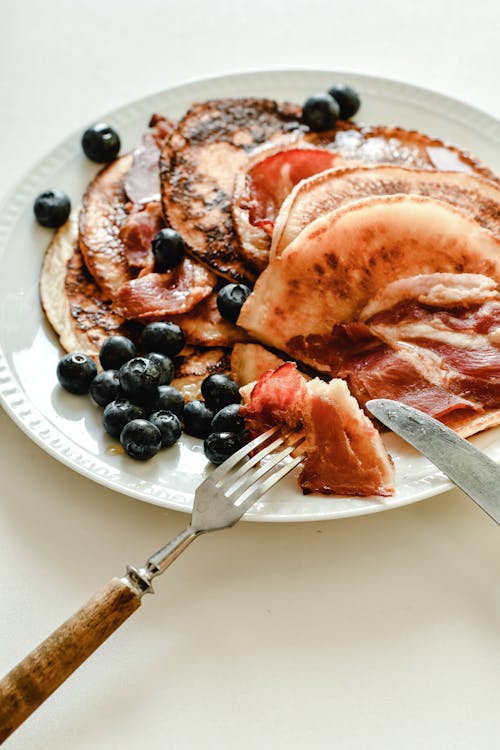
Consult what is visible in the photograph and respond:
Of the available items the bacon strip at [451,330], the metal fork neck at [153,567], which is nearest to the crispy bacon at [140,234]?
the bacon strip at [451,330]

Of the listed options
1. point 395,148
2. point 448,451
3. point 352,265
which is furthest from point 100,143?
point 448,451

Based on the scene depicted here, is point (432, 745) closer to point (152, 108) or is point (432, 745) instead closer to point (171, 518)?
point (171, 518)

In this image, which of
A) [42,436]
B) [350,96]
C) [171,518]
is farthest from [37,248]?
[350,96]

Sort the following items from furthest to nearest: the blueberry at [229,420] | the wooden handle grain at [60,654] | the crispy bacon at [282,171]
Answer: the crispy bacon at [282,171] < the blueberry at [229,420] < the wooden handle grain at [60,654]

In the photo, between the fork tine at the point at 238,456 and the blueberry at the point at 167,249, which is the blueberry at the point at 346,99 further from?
the fork tine at the point at 238,456

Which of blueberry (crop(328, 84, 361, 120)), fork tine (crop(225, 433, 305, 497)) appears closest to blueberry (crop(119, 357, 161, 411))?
fork tine (crop(225, 433, 305, 497))

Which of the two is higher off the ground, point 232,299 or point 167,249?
point 167,249

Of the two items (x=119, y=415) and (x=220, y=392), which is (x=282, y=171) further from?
(x=119, y=415)
